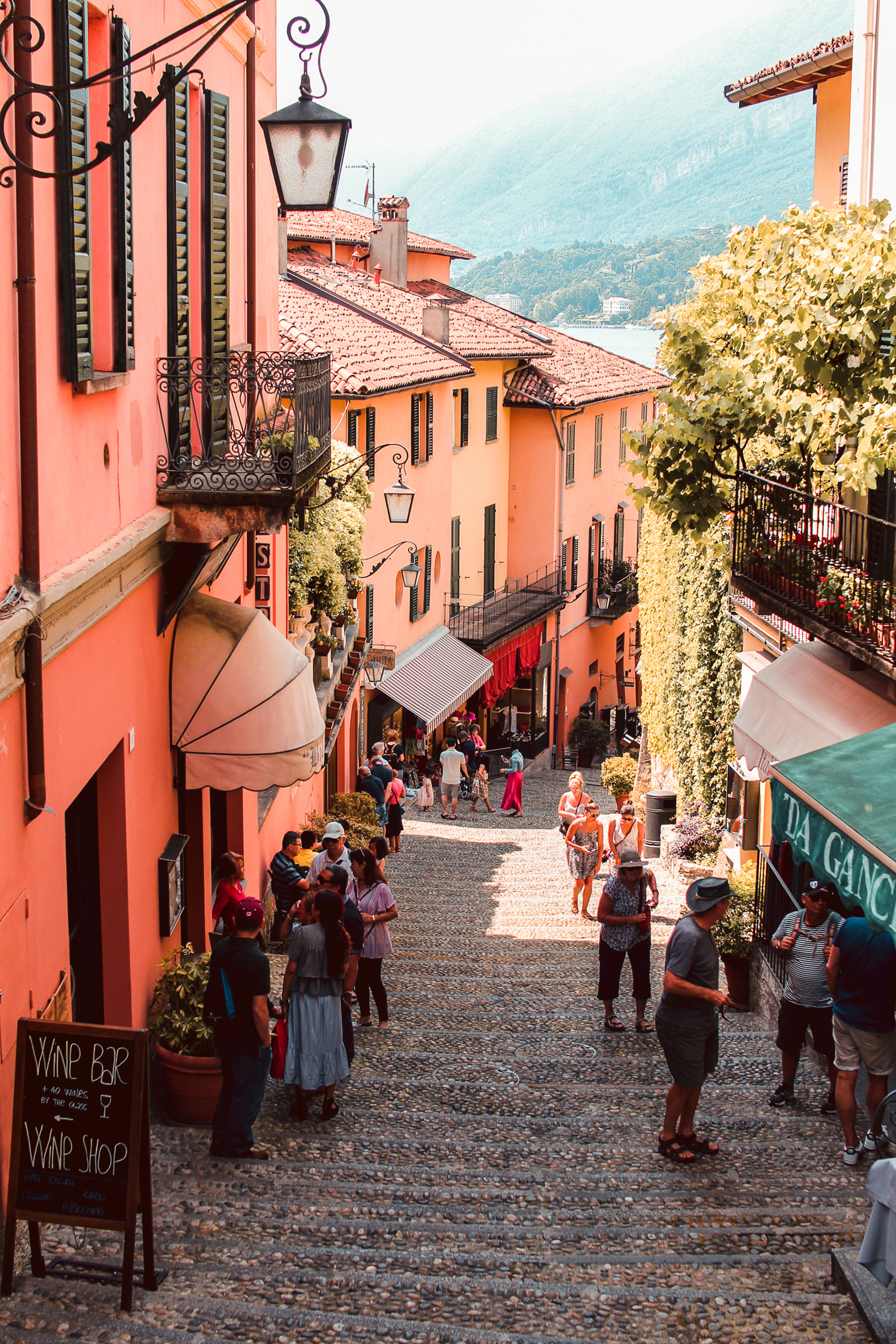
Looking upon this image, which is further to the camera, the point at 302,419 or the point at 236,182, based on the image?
the point at 236,182

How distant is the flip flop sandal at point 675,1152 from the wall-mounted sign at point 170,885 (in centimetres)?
333

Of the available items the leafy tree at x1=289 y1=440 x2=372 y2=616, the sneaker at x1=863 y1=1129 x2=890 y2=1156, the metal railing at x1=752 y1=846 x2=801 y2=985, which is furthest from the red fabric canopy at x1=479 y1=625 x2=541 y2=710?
the sneaker at x1=863 y1=1129 x2=890 y2=1156

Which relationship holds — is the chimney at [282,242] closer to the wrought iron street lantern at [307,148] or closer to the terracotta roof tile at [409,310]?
the terracotta roof tile at [409,310]

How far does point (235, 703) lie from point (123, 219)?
10.5 ft

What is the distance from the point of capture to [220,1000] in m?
7.14

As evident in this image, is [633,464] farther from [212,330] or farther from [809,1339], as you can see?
[809,1339]

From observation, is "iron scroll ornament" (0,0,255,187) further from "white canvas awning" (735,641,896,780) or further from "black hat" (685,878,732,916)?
"white canvas awning" (735,641,896,780)

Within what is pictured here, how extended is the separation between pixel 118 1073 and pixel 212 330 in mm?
6462

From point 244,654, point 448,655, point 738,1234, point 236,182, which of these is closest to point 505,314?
point 448,655

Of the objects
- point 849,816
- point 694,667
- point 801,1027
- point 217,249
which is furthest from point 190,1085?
point 694,667

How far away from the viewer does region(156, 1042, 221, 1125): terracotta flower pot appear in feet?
25.1

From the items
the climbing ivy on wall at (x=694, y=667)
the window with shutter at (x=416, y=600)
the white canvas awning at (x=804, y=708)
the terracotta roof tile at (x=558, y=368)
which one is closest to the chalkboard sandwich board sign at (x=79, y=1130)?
the white canvas awning at (x=804, y=708)

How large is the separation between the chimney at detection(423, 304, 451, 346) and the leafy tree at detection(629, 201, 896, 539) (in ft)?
67.2

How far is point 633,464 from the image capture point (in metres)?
11.2
